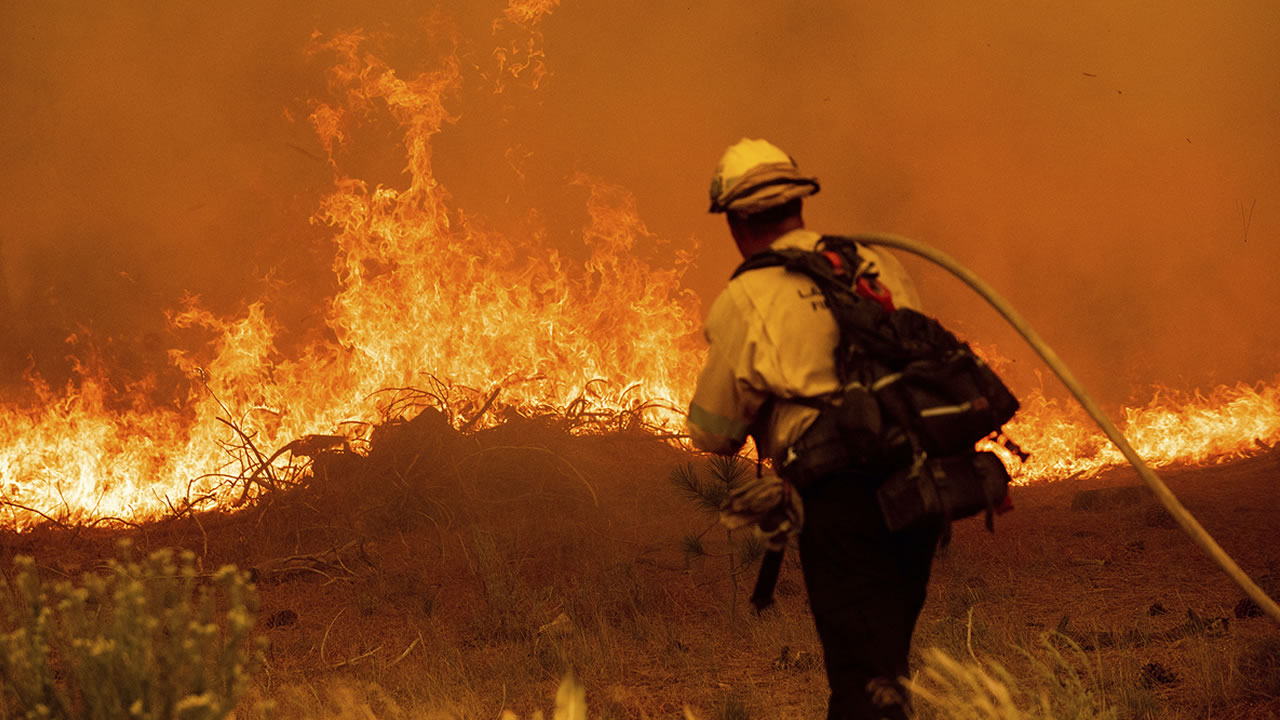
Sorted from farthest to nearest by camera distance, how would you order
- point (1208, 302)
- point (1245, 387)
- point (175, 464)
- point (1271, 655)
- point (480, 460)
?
1. point (1208, 302)
2. point (1245, 387)
3. point (175, 464)
4. point (480, 460)
5. point (1271, 655)

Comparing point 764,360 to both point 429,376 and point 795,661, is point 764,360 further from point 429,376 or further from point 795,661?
point 429,376

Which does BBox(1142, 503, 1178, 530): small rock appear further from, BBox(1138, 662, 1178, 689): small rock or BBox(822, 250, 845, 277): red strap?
BBox(822, 250, 845, 277): red strap

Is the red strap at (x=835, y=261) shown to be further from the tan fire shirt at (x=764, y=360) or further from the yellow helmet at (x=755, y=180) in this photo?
the yellow helmet at (x=755, y=180)

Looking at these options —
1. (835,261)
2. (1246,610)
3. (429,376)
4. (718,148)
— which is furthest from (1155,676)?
(718,148)

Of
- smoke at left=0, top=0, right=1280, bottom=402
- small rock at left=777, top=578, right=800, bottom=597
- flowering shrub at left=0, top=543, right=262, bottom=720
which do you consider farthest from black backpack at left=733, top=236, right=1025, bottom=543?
smoke at left=0, top=0, right=1280, bottom=402

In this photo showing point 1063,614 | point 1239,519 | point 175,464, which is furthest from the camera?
point 175,464

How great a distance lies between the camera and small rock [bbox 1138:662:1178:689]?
4539mm

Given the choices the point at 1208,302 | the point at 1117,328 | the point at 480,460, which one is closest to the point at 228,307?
the point at 480,460

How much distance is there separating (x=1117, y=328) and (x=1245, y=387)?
5.39 ft

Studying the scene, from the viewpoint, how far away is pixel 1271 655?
4.55 meters

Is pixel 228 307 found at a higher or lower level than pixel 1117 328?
higher

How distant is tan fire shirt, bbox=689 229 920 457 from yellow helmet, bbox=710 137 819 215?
0.45 feet

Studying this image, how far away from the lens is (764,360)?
9.14ft

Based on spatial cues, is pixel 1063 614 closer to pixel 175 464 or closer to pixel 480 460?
pixel 480 460
